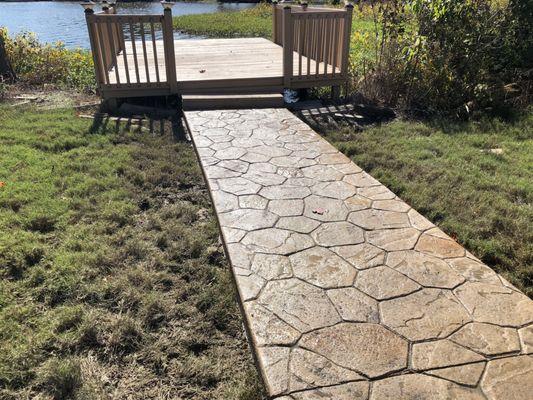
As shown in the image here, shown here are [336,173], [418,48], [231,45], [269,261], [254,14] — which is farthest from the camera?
[254,14]

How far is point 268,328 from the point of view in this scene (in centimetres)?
227

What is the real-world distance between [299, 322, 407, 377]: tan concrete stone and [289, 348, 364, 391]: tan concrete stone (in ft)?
0.12

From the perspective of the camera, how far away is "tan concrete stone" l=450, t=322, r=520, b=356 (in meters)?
2.15

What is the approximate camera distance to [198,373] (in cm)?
214

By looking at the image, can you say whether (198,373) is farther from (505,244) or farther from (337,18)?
(337,18)

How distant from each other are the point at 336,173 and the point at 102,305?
8.01 ft

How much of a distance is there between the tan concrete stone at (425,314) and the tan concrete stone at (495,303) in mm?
75

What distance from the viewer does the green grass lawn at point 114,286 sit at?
2107 mm

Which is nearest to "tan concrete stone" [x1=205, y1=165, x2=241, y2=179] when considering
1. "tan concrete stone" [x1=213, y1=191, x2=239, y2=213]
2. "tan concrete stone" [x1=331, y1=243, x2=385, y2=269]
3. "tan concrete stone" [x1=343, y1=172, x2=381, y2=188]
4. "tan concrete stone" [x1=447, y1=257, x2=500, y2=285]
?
"tan concrete stone" [x1=213, y1=191, x2=239, y2=213]

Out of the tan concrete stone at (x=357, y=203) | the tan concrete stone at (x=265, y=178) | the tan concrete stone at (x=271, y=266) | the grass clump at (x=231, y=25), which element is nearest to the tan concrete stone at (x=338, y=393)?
the tan concrete stone at (x=271, y=266)

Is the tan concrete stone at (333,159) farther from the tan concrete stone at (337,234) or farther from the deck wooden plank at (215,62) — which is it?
the deck wooden plank at (215,62)

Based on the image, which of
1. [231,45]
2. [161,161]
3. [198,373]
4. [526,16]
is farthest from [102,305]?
[231,45]

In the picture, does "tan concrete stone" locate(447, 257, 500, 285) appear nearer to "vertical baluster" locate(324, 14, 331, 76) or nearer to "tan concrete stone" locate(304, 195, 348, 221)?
"tan concrete stone" locate(304, 195, 348, 221)

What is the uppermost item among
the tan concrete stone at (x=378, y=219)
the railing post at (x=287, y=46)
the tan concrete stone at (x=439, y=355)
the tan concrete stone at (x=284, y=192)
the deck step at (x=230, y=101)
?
the railing post at (x=287, y=46)
